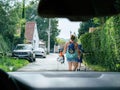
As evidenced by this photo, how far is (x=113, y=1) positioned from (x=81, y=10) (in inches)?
7.3

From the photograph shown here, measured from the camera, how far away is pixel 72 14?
244 centimetres

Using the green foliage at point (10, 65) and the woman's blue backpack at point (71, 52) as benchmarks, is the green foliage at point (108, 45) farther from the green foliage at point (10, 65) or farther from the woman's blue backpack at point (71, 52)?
the green foliage at point (10, 65)

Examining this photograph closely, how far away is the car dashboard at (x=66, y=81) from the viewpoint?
270 cm

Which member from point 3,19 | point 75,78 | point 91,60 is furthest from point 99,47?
point 75,78

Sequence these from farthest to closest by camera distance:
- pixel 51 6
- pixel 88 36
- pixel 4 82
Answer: pixel 88 36, pixel 51 6, pixel 4 82

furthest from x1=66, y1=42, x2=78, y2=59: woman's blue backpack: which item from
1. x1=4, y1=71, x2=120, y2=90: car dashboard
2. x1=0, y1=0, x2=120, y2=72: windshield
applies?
x1=4, y1=71, x2=120, y2=90: car dashboard

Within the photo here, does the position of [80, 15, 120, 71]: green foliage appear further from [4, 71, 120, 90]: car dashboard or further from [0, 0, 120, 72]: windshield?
[4, 71, 120, 90]: car dashboard

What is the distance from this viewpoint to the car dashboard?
8.86 feet

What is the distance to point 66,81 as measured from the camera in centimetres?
281

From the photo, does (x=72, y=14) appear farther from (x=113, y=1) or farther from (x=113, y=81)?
(x=113, y=81)

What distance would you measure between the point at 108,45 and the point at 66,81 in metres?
15.6

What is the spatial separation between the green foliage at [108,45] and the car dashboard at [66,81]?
375 inches

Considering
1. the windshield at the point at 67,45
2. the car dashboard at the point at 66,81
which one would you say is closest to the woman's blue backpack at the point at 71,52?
the windshield at the point at 67,45

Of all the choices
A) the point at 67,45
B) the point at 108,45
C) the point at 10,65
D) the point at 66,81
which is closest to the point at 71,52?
the point at 67,45
